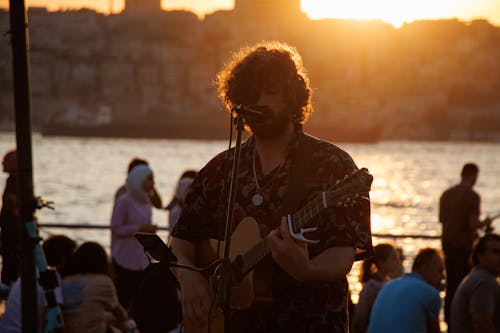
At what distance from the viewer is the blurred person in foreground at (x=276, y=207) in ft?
11.1

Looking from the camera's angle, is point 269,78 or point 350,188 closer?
point 350,188

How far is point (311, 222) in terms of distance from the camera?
3.35 meters

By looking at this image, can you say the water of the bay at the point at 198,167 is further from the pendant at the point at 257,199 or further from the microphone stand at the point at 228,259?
the microphone stand at the point at 228,259

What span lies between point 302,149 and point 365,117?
175 meters

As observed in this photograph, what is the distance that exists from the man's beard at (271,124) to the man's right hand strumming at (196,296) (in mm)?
499

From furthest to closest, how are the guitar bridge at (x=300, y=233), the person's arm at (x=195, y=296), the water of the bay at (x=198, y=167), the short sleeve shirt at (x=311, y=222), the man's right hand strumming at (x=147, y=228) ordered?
the water of the bay at (x=198, y=167)
the man's right hand strumming at (x=147, y=228)
the person's arm at (x=195, y=296)
the short sleeve shirt at (x=311, y=222)
the guitar bridge at (x=300, y=233)

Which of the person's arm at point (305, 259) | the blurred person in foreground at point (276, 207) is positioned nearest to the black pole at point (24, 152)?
the blurred person in foreground at point (276, 207)

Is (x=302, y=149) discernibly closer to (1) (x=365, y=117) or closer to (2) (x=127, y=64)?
(1) (x=365, y=117)

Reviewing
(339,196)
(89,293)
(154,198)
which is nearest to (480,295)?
(89,293)

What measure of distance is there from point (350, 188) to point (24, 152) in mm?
1085

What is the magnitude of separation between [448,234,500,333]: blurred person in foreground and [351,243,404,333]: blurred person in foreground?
1.56ft

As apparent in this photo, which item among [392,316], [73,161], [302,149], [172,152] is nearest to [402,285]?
[392,316]

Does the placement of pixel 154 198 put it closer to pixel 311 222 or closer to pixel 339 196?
pixel 311 222

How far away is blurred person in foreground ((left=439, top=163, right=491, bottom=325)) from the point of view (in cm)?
1087
